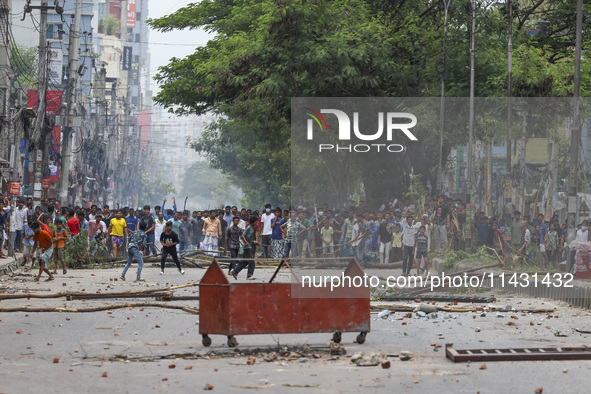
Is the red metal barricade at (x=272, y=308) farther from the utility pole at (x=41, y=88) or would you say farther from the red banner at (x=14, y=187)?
the utility pole at (x=41, y=88)

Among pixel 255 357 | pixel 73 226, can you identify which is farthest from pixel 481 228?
pixel 73 226

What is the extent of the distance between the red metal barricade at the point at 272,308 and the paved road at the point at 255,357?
0.79 feet

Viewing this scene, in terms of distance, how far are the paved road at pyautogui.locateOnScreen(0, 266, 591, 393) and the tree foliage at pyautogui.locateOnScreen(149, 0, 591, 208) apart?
630 centimetres

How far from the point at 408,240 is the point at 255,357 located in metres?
7.46

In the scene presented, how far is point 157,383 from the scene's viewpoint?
7.63 metres

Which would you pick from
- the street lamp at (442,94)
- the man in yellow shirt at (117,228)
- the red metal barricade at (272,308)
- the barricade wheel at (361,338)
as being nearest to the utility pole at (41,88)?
the man in yellow shirt at (117,228)

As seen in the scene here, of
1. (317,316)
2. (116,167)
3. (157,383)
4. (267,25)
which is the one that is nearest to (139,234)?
(267,25)

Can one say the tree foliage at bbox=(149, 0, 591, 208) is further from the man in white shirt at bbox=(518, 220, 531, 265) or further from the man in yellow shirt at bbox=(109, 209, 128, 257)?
the man in yellow shirt at bbox=(109, 209, 128, 257)

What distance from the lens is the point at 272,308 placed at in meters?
9.84

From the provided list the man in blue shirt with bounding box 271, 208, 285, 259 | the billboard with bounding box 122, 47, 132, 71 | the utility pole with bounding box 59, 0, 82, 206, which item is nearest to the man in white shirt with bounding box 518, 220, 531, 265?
the man in blue shirt with bounding box 271, 208, 285, 259

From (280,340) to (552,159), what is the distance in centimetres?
1042

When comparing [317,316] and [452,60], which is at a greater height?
[452,60]

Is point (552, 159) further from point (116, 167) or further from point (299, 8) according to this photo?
point (116, 167)

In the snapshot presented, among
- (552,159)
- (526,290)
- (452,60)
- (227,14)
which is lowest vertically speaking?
(526,290)
